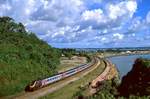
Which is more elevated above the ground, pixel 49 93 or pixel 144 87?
pixel 144 87

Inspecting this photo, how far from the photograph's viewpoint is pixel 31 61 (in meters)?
77.8

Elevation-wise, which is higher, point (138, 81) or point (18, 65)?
point (138, 81)

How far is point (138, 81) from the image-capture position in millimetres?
24516

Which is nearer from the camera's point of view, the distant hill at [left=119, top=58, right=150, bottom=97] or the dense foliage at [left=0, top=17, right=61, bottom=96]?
the distant hill at [left=119, top=58, right=150, bottom=97]

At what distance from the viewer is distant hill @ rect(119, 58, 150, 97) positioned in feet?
78.1

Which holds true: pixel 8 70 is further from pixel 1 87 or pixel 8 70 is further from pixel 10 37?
pixel 10 37

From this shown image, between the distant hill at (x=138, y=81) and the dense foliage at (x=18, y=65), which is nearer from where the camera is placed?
the distant hill at (x=138, y=81)

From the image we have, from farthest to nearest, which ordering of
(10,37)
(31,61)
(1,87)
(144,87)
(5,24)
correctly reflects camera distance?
(5,24), (10,37), (31,61), (1,87), (144,87)

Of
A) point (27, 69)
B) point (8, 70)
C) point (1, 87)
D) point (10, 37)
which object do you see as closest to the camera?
point (1, 87)

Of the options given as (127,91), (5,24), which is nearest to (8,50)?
(5,24)

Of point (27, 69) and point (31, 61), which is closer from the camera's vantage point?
point (27, 69)

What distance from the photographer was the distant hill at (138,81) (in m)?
23.8

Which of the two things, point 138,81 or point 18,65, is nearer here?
point 138,81

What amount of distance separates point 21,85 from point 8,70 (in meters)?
3.31
